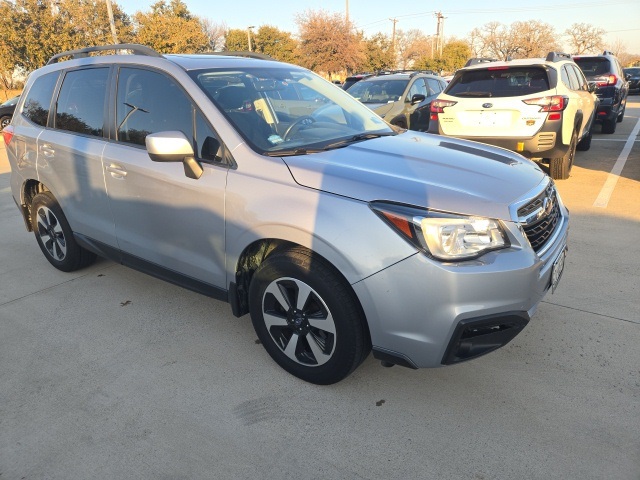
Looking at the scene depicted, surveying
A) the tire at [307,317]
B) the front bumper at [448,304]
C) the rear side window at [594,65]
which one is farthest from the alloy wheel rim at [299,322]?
the rear side window at [594,65]

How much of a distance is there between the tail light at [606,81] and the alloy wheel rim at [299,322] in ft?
36.6

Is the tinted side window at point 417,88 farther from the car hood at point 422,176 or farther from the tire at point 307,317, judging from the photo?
the tire at point 307,317

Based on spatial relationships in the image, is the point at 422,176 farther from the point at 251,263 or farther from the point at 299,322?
the point at 251,263

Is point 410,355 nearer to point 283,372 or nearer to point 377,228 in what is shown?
point 377,228

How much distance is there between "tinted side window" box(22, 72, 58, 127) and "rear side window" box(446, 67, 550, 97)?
5.12m

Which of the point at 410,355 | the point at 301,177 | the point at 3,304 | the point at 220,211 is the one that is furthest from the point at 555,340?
the point at 3,304

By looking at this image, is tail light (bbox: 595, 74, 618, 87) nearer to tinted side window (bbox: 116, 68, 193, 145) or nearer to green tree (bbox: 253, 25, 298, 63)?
tinted side window (bbox: 116, 68, 193, 145)

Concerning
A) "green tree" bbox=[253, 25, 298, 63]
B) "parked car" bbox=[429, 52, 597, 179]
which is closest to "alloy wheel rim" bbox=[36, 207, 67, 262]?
"parked car" bbox=[429, 52, 597, 179]

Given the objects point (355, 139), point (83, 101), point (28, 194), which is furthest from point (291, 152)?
point (28, 194)

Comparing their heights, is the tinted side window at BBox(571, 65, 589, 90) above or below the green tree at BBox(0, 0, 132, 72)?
below

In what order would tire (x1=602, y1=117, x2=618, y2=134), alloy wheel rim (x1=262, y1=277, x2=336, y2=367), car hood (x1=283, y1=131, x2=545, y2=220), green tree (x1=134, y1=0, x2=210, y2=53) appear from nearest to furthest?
car hood (x1=283, y1=131, x2=545, y2=220)
alloy wheel rim (x1=262, y1=277, x2=336, y2=367)
tire (x1=602, y1=117, x2=618, y2=134)
green tree (x1=134, y1=0, x2=210, y2=53)

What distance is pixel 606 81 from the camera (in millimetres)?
11109

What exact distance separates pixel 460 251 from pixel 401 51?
73464 mm

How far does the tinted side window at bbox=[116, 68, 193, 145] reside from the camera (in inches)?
119
